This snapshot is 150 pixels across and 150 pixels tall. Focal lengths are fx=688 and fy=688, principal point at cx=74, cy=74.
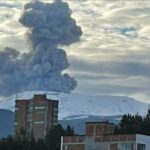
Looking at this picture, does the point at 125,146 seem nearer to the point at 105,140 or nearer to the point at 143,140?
the point at 143,140

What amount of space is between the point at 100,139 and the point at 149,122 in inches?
1279

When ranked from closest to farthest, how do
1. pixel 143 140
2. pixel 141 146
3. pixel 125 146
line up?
pixel 125 146
pixel 141 146
pixel 143 140

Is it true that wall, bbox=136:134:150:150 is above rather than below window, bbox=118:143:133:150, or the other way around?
above

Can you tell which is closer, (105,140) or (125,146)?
(125,146)

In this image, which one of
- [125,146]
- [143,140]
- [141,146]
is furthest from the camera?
[143,140]

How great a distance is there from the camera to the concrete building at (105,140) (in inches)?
2416

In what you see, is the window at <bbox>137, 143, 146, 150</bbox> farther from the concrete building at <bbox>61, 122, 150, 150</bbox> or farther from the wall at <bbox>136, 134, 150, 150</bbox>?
the wall at <bbox>136, 134, 150, 150</bbox>

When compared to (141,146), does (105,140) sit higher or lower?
higher

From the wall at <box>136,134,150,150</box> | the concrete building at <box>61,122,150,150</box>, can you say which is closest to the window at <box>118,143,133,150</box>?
the concrete building at <box>61,122,150,150</box>

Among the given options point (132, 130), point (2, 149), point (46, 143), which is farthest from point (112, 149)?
point (46, 143)

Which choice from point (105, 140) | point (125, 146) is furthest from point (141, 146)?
point (105, 140)

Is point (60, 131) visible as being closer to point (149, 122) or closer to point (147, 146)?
point (149, 122)

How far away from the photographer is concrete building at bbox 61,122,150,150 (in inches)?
2416

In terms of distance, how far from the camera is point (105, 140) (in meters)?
62.0
